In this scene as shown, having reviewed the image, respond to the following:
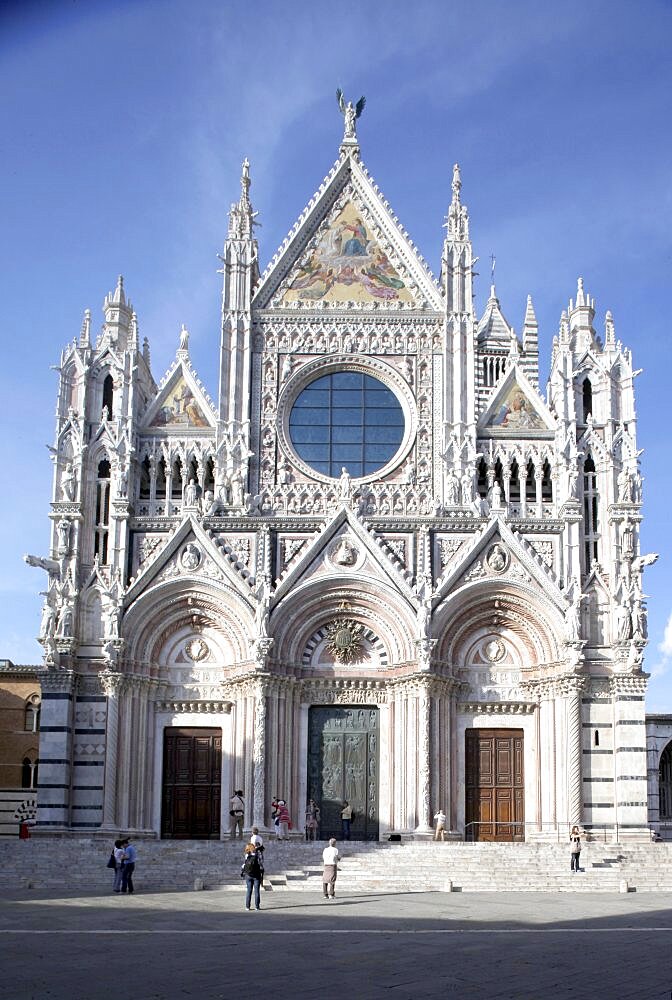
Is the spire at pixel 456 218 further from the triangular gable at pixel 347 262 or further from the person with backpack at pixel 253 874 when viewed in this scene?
the person with backpack at pixel 253 874

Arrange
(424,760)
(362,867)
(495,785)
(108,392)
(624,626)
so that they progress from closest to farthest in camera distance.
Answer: (362,867), (424,760), (624,626), (495,785), (108,392)

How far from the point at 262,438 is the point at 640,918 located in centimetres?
1907

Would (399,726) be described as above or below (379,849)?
above

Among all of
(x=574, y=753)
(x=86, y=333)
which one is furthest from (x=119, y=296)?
(x=574, y=753)

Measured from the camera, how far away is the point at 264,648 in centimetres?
3350

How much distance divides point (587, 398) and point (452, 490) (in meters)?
5.00

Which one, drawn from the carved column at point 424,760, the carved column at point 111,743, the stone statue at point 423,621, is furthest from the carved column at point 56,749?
the stone statue at point 423,621

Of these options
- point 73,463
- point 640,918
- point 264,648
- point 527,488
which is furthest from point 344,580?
point 640,918

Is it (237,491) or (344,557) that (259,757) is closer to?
(344,557)

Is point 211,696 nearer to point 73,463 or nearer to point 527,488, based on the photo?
point 73,463

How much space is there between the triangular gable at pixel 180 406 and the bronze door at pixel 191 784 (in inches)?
331

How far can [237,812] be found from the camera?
32.7m

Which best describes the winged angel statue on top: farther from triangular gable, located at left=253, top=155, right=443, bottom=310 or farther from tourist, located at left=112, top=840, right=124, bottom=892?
tourist, located at left=112, top=840, right=124, bottom=892

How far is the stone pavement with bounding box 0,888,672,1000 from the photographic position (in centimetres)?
1352
